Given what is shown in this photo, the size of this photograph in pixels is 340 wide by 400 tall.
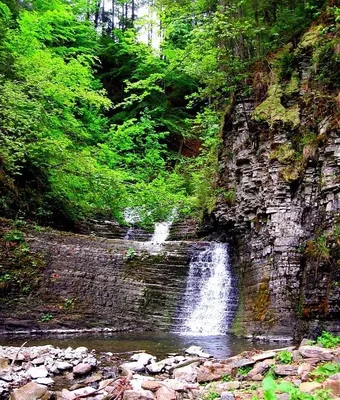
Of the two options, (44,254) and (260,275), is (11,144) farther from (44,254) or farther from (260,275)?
(260,275)

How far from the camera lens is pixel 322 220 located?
9.54 m

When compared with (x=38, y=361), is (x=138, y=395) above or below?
above

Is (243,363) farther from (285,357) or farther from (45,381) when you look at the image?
(45,381)

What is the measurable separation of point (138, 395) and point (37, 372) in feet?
7.92

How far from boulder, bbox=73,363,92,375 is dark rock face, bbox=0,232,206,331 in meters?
4.64

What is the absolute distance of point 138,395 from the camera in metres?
4.48

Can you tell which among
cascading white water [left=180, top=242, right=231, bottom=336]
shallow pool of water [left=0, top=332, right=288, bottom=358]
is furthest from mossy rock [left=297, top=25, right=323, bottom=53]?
shallow pool of water [left=0, top=332, right=288, bottom=358]

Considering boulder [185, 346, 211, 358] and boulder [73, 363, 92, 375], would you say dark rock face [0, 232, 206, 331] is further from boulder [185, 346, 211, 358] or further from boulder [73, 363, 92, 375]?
boulder [73, 363, 92, 375]

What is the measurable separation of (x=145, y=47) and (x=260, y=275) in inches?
711

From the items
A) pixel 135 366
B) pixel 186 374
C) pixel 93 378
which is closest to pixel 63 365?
pixel 93 378

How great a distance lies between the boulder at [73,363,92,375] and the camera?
6.32m

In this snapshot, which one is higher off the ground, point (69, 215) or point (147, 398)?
point (69, 215)

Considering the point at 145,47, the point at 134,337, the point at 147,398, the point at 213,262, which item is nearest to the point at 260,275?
the point at 213,262

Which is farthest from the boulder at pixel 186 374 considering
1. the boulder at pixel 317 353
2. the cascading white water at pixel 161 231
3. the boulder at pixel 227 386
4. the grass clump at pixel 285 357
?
the cascading white water at pixel 161 231
